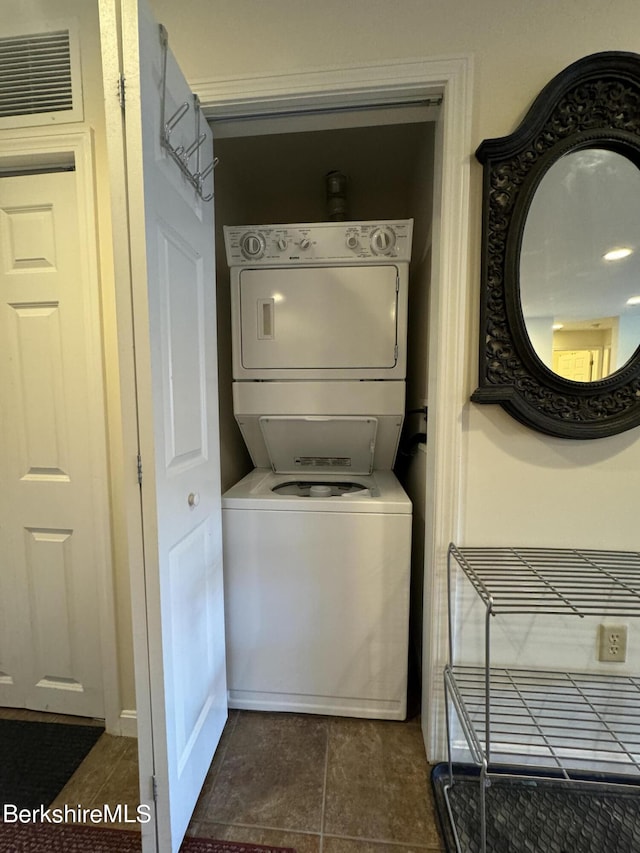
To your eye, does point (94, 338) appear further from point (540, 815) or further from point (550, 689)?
point (540, 815)

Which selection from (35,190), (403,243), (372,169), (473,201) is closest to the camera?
(473,201)

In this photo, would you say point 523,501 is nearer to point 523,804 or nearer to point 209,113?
point 523,804

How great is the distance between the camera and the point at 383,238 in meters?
1.49

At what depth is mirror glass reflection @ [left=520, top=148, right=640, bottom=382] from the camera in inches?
42.9

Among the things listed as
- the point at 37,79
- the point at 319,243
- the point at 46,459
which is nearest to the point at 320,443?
the point at 319,243

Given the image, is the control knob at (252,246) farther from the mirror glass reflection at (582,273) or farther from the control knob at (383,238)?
the mirror glass reflection at (582,273)

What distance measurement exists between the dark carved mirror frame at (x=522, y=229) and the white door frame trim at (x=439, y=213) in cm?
8

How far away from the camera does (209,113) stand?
118cm

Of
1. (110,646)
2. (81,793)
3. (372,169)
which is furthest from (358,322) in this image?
(81,793)

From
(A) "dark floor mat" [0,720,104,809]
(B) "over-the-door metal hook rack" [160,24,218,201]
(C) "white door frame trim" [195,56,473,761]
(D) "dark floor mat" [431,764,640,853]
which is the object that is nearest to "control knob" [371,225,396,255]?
(C) "white door frame trim" [195,56,473,761]

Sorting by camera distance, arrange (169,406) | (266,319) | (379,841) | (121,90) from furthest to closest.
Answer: (266,319)
(379,841)
(169,406)
(121,90)

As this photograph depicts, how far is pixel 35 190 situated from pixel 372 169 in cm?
167

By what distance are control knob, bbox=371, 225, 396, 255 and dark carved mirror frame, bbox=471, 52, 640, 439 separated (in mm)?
455

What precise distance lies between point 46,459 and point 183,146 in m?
1.19
